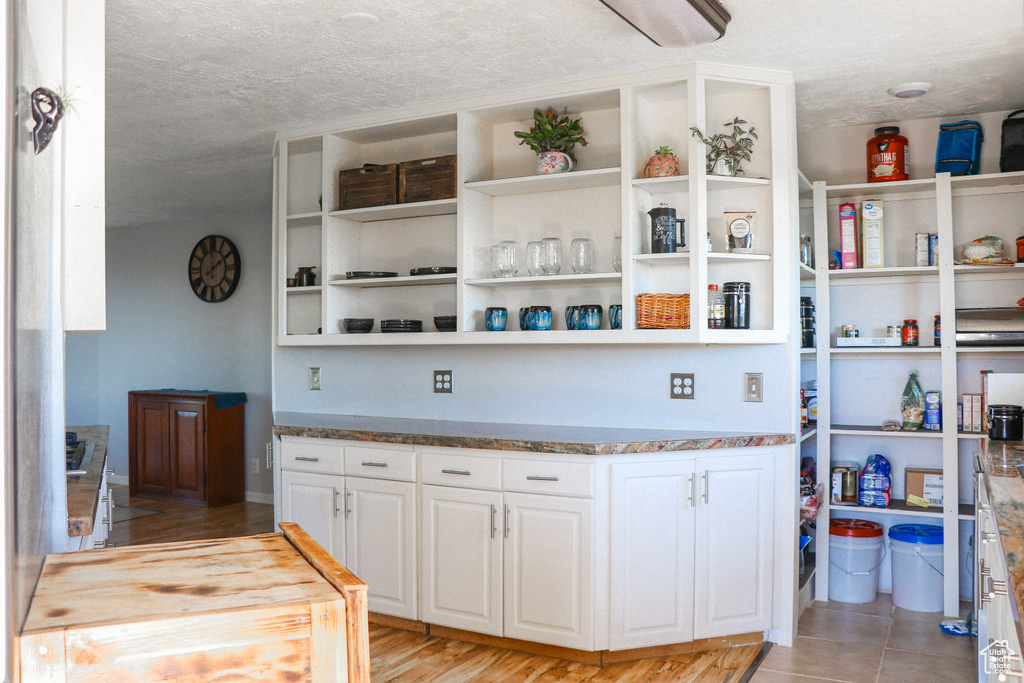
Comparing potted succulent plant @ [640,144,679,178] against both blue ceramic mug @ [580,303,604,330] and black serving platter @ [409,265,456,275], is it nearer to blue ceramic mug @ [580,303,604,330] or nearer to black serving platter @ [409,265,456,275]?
blue ceramic mug @ [580,303,604,330]

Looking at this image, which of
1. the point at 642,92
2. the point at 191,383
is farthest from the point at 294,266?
the point at 191,383

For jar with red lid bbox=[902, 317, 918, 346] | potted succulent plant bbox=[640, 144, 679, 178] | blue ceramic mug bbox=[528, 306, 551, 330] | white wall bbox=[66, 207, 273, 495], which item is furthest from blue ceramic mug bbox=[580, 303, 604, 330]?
white wall bbox=[66, 207, 273, 495]

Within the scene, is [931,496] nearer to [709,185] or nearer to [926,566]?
[926,566]

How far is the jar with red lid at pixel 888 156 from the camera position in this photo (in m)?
3.74

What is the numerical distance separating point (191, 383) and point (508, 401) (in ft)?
12.8

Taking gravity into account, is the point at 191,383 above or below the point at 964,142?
below

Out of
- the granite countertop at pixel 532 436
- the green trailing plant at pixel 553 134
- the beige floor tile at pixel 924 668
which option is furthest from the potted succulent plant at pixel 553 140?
the beige floor tile at pixel 924 668

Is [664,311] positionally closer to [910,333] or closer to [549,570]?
[549,570]

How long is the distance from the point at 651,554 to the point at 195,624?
2.35 m

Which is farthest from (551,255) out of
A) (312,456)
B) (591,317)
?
(312,456)

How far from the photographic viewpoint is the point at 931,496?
3.72 m

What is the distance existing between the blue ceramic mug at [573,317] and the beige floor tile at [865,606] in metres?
1.76

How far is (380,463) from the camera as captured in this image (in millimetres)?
3354

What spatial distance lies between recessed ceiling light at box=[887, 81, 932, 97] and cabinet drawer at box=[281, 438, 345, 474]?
110 inches
